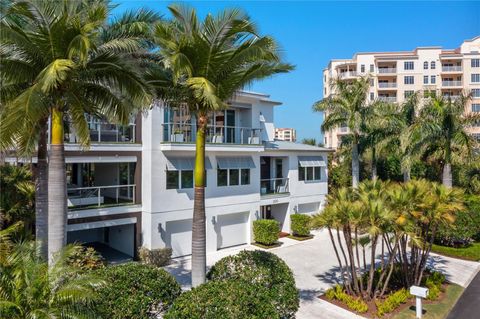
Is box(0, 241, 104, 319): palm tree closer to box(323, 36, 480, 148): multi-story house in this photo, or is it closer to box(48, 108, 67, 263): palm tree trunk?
box(48, 108, 67, 263): palm tree trunk

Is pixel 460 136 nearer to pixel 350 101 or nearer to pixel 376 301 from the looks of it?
pixel 350 101

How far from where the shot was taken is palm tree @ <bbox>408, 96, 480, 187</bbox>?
22922 mm

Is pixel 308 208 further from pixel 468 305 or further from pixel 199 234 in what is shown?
pixel 199 234

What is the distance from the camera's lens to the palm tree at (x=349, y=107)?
2689cm

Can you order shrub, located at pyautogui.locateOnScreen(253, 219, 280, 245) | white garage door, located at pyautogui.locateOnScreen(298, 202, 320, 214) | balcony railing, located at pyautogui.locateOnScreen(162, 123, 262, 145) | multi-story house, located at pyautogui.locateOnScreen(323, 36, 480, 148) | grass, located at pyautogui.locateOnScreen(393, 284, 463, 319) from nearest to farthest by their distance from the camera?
grass, located at pyautogui.locateOnScreen(393, 284, 463, 319) → balcony railing, located at pyautogui.locateOnScreen(162, 123, 262, 145) → shrub, located at pyautogui.locateOnScreen(253, 219, 280, 245) → white garage door, located at pyautogui.locateOnScreen(298, 202, 320, 214) → multi-story house, located at pyautogui.locateOnScreen(323, 36, 480, 148)

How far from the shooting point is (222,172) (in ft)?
74.6

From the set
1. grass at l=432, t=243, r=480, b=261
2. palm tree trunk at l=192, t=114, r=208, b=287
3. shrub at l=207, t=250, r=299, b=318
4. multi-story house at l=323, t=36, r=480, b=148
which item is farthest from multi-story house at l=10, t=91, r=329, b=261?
multi-story house at l=323, t=36, r=480, b=148

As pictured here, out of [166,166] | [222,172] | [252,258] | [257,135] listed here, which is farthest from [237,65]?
[257,135]

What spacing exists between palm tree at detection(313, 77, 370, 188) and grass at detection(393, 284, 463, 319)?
11.6 metres

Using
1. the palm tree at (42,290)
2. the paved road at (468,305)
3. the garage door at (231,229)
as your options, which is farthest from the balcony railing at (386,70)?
the palm tree at (42,290)

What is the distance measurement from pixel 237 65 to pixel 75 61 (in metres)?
4.97

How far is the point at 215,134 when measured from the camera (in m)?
22.5

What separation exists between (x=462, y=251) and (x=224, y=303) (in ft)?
65.7

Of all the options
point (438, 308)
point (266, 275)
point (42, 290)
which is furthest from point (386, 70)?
point (42, 290)
